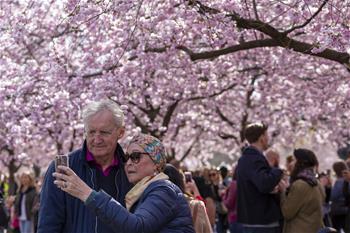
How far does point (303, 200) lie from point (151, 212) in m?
3.77

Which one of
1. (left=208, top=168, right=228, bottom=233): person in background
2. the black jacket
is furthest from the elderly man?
(left=208, top=168, right=228, bottom=233): person in background

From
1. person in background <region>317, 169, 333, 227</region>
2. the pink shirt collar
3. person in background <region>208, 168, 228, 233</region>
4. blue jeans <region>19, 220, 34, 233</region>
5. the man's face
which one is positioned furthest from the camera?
blue jeans <region>19, 220, 34, 233</region>

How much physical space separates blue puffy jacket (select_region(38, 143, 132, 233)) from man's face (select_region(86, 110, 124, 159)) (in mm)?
105

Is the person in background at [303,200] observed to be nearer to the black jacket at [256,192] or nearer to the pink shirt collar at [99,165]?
the black jacket at [256,192]

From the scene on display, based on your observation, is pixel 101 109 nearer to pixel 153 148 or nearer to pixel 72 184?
pixel 153 148

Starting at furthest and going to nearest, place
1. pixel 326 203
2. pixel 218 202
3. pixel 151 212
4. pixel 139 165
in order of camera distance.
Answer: pixel 218 202, pixel 326 203, pixel 139 165, pixel 151 212

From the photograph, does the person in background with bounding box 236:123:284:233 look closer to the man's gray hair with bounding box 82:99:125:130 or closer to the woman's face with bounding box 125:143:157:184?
the man's gray hair with bounding box 82:99:125:130

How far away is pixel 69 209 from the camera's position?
4.64m

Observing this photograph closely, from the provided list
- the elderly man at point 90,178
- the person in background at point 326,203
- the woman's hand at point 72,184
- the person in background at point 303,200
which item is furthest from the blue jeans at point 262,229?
the person in background at point 326,203

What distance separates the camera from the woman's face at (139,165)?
4.41 meters

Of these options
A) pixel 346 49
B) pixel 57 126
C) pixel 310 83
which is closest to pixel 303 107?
pixel 310 83

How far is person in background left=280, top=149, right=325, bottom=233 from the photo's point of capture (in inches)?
301

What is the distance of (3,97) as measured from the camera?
12.3 meters

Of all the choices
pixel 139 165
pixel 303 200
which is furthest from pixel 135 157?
pixel 303 200
